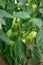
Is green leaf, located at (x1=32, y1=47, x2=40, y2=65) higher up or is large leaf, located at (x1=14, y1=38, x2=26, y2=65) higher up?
large leaf, located at (x1=14, y1=38, x2=26, y2=65)

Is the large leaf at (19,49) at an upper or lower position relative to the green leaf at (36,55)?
upper

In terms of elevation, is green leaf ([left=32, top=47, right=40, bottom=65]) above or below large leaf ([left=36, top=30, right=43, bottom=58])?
below

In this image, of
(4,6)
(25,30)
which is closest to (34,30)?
(25,30)

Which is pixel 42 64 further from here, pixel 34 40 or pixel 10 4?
pixel 10 4

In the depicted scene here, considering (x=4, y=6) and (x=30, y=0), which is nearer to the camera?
(x=4, y=6)

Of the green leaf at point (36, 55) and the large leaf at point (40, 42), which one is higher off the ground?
the large leaf at point (40, 42)

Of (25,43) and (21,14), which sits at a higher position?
(21,14)
